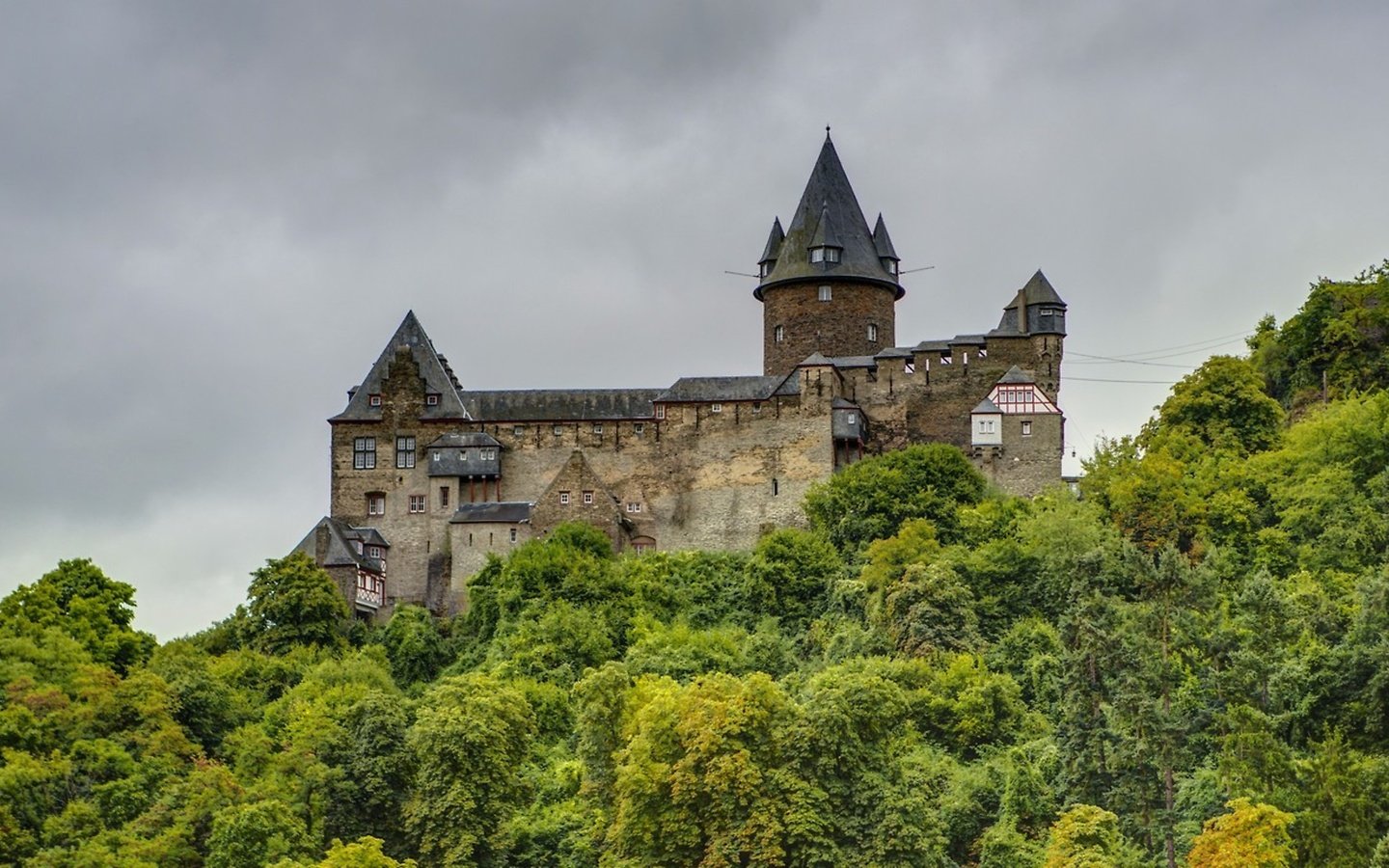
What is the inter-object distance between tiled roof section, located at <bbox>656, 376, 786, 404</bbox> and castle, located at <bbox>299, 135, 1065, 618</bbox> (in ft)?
0.24

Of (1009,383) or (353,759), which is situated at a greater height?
(1009,383)

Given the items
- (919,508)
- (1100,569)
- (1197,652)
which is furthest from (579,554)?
(1197,652)

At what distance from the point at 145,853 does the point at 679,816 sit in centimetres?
1113

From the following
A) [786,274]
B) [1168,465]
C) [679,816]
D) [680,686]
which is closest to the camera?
[679,816]

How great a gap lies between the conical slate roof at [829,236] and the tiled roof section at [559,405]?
5552 millimetres

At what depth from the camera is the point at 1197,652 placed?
66938 mm

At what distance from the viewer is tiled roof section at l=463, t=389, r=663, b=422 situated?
287ft

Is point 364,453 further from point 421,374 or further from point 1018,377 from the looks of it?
point 1018,377

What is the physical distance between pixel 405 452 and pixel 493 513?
11.2ft

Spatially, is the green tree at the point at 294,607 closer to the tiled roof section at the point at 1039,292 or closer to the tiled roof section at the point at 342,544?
the tiled roof section at the point at 342,544

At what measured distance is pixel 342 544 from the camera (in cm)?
8494

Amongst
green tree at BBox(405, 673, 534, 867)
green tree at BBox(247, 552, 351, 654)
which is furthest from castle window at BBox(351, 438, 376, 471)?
green tree at BBox(405, 673, 534, 867)

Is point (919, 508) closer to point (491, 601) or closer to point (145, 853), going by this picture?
point (491, 601)

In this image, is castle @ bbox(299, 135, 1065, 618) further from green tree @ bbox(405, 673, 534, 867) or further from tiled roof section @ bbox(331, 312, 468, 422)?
green tree @ bbox(405, 673, 534, 867)
